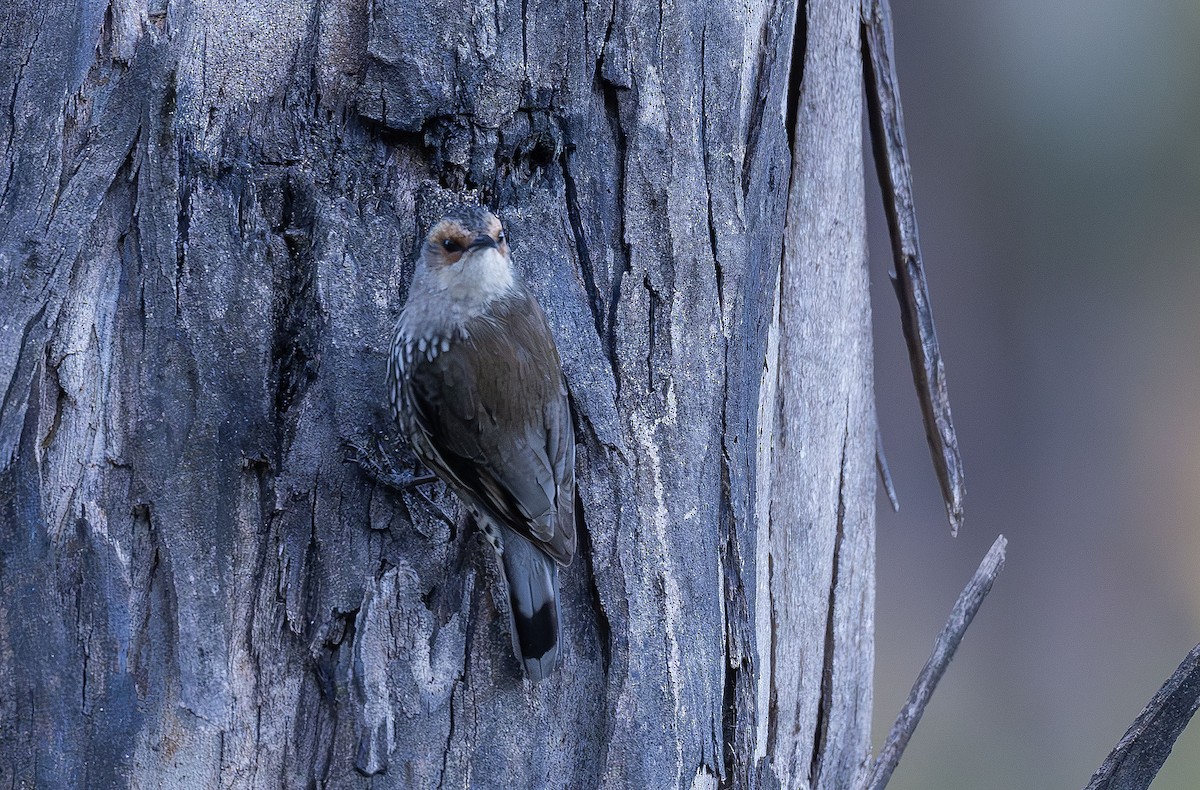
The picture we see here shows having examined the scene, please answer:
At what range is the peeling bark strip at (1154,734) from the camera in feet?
6.95

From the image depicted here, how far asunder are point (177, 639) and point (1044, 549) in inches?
203

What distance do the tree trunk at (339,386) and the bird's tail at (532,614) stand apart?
0.19 ft

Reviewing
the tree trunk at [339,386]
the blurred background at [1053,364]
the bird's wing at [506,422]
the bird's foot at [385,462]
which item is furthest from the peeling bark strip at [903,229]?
the blurred background at [1053,364]

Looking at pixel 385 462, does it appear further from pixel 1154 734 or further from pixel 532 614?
pixel 1154 734

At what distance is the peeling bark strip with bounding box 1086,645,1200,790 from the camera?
212cm

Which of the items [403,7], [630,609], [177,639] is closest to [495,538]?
[630,609]

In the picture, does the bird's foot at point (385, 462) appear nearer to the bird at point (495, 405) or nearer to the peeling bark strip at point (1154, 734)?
the bird at point (495, 405)

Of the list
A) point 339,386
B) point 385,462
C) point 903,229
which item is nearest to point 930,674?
point 903,229

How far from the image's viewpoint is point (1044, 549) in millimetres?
5891

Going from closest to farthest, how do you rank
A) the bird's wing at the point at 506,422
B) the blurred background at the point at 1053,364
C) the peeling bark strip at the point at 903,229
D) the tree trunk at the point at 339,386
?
the tree trunk at the point at 339,386
the bird's wing at the point at 506,422
the peeling bark strip at the point at 903,229
the blurred background at the point at 1053,364

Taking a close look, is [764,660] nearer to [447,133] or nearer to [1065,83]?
[447,133]

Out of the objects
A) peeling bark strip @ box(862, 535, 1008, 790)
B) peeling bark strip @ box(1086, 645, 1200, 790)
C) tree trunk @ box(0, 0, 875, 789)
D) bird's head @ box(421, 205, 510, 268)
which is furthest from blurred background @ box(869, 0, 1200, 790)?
bird's head @ box(421, 205, 510, 268)

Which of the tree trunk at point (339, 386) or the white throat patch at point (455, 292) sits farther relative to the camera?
the white throat patch at point (455, 292)

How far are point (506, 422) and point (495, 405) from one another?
0.04 m
